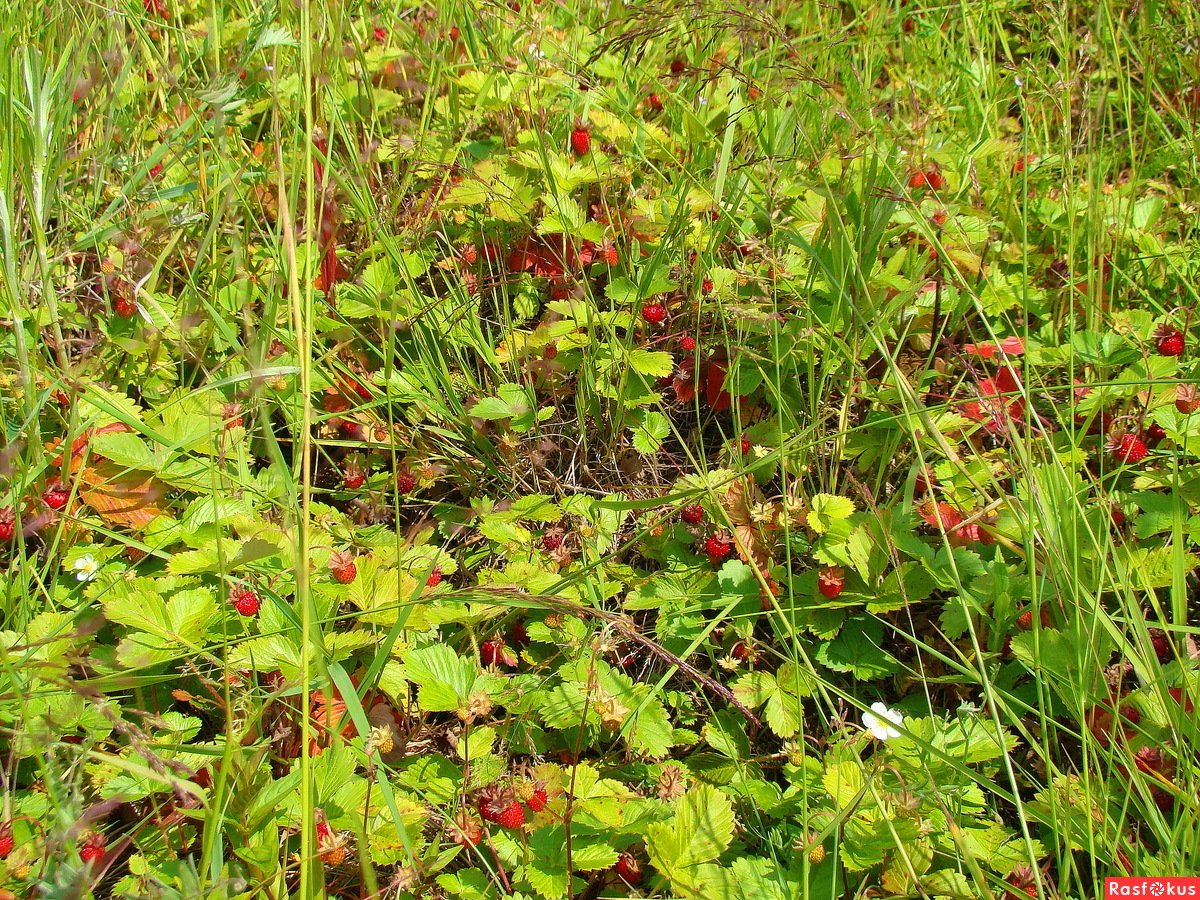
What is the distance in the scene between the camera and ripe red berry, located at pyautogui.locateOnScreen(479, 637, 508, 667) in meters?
1.71

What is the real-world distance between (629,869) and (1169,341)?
5.28 feet

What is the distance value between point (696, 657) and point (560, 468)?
1.79 ft

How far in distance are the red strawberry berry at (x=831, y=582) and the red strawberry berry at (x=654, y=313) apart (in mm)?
695

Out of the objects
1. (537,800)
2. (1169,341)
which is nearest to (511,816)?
(537,800)

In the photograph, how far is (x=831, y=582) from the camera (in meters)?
1.71

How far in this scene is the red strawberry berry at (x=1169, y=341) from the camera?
2031mm

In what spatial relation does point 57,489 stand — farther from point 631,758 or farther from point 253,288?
point 631,758

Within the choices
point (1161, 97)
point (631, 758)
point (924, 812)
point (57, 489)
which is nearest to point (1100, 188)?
point (1161, 97)

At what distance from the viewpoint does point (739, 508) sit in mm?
1844

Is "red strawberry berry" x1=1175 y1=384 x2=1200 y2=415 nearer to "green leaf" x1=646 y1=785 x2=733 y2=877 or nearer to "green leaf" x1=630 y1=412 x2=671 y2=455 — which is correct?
"green leaf" x1=630 y1=412 x2=671 y2=455

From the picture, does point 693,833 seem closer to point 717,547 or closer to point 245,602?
point 717,547

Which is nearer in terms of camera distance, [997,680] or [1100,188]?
[997,680]

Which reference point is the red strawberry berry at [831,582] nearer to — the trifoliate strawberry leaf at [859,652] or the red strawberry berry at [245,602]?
the trifoliate strawberry leaf at [859,652]

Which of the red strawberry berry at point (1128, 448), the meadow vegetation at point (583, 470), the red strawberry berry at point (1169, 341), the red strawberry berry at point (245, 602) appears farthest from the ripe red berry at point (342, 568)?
the red strawberry berry at point (1169, 341)
